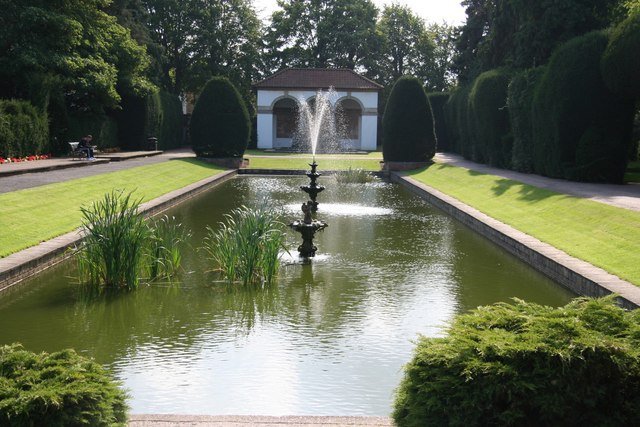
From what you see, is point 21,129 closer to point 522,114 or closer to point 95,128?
point 95,128

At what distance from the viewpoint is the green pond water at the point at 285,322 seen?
18.9 feet

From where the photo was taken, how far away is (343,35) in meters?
59.4

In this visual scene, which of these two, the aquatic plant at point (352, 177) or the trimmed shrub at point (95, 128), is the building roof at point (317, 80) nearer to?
the trimmed shrub at point (95, 128)

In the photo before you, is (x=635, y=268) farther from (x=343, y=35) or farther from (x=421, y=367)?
(x=343, y=35)

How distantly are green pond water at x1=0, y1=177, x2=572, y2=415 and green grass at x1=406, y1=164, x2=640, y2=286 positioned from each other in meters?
0.84

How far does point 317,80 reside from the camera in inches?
2010

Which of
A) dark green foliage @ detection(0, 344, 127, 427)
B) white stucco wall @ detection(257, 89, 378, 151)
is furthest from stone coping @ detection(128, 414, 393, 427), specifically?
white stucco wall @ detection(257, 89, 378, 151)

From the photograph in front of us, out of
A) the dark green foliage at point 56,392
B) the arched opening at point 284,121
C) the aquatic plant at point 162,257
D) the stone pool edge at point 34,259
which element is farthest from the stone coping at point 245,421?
the arched opening at point 284,121

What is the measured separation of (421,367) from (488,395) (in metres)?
0.38

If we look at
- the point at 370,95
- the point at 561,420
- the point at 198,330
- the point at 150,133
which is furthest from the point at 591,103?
the point at 370,95

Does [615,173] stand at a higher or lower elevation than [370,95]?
lower

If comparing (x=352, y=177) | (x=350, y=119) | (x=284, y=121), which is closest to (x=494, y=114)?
(x=352, y=177)

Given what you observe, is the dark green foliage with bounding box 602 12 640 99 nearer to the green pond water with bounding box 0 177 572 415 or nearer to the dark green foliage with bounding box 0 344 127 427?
the green pond water with bounding box 0 177 572 415

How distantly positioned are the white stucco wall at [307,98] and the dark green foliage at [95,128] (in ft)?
45.3
